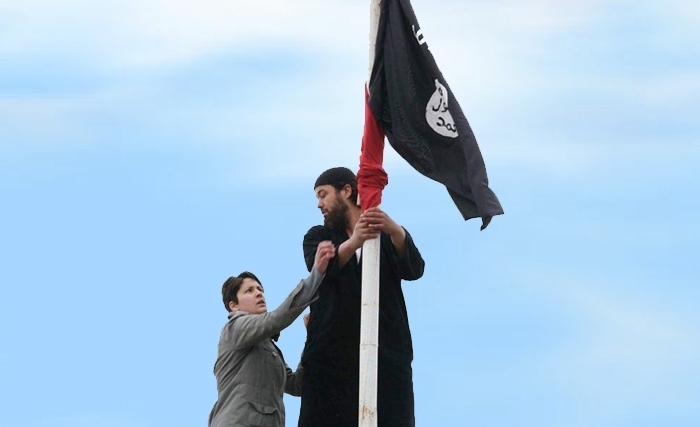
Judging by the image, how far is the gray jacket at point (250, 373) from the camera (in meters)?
14.3

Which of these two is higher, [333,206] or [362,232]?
[333,206]

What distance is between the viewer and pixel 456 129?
14406mm

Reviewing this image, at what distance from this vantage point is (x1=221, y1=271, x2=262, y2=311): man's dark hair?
14.9m

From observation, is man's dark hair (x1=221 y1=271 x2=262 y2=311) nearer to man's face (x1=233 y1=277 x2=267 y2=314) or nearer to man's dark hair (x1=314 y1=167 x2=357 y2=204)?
man's face (x1=233 y1=277 x2=267 y2=314)

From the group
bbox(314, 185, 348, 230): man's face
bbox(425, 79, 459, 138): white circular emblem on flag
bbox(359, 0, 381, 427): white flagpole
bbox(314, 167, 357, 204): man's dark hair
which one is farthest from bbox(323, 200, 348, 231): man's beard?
bbox(425, 79, 459, 138): white circular emblem on flag

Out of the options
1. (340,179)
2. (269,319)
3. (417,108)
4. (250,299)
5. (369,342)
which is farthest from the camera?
(250,299)

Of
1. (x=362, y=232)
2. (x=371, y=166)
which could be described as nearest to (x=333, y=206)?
(x=371, y=166)

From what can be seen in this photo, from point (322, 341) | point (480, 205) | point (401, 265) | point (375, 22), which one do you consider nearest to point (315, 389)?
point (322, 341)

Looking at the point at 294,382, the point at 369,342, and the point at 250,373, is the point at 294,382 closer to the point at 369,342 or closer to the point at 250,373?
the point at 250,373

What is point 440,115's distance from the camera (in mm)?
14406

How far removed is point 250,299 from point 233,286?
232 mm

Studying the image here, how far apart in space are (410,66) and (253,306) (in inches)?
105

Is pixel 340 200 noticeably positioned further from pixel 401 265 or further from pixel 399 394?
pixel 399 394

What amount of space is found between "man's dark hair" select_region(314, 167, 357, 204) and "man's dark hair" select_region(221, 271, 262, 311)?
1.16 m
